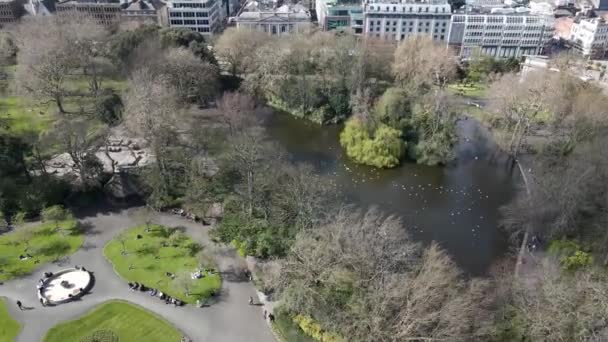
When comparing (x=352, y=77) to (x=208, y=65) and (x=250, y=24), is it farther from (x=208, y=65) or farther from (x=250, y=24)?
(x=250, y=24)

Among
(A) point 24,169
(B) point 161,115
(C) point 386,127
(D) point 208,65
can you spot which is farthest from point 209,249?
(D) point 208,65

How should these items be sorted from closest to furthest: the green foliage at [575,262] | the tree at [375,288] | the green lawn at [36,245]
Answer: the tree at [375,288], the green foliage at [575,262], the green lawn at [36,245]

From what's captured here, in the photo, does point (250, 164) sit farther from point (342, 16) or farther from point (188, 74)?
point (342, 16)

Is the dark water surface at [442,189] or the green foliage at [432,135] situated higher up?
the green foliage at [432,135]

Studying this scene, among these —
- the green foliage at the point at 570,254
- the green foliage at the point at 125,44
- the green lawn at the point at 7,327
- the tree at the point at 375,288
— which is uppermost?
the green foliage at the point at 125,44

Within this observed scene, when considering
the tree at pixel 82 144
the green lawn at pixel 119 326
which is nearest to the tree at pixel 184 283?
the green lawn at pixel 119 326

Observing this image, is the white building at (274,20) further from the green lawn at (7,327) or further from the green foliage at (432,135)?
the green lawn at (7,327)

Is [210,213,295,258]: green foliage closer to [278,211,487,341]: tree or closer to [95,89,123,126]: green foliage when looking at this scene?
[278,211,487,341]: tree

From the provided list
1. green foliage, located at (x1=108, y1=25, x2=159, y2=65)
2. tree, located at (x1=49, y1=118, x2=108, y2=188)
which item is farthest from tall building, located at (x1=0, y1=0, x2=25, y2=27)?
tree, located at (x1=49, y1=118, x2=108, y2=188)
